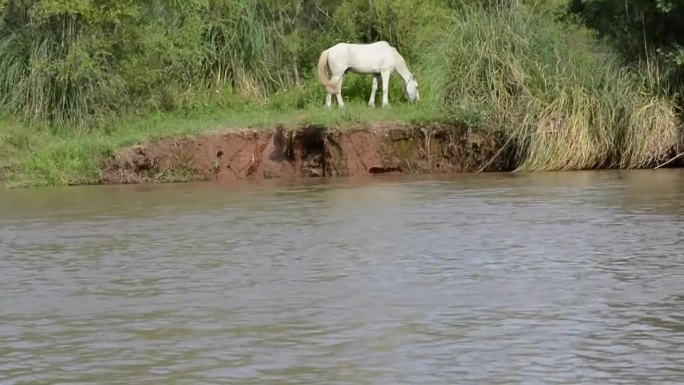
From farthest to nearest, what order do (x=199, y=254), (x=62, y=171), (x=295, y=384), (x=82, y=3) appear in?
(x=82, y=3), (x=62, y=171), (x=199, y=254), (x=295, y=384)

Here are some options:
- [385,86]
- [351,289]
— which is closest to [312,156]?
[385,86]

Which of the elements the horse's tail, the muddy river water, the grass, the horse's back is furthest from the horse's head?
the muddy river water

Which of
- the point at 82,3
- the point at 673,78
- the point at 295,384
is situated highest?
the point at 82,3

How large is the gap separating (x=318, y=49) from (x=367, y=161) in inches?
295

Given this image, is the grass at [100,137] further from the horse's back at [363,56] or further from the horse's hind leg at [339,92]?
the horse's back at [363,56]

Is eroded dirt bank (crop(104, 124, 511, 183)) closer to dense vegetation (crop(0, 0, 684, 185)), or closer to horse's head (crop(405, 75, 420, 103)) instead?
dense vegetation (crop(0, 0, 684, 185))

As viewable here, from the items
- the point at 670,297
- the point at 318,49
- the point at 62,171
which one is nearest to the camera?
the point at 670,297

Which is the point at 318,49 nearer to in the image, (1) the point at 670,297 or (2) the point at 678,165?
(2) the point at 678,165

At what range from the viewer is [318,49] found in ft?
95.1

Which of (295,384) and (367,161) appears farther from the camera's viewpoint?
(367,161)

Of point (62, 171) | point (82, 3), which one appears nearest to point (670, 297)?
point (62, 171)

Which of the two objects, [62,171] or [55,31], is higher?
[55,31]

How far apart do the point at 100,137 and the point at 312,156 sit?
3696 mm

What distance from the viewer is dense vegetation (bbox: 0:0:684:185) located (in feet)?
72.0
